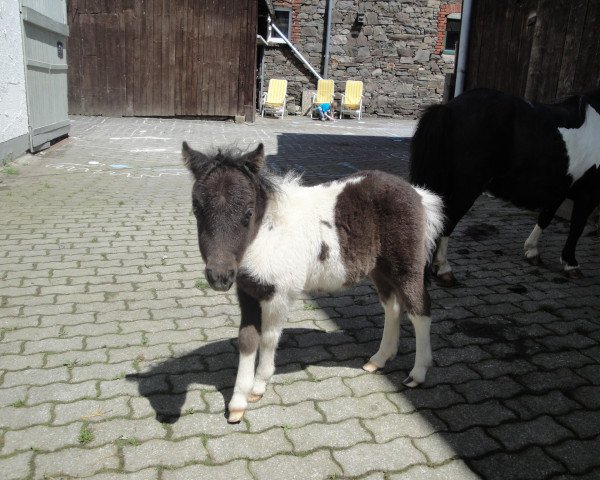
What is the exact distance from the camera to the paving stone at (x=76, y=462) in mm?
2510

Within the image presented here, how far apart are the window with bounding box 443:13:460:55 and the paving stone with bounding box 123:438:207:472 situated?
2210 cm

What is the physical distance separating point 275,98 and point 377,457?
62.3ft

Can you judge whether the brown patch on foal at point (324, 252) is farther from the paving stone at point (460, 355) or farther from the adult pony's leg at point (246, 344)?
the paving stone at point (460, 355)

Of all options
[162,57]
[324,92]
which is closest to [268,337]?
[162,57]

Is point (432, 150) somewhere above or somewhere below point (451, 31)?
below

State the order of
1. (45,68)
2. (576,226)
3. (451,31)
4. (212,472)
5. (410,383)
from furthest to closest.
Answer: (451,31), (45,68), (576,226), (410,383), (212,472)

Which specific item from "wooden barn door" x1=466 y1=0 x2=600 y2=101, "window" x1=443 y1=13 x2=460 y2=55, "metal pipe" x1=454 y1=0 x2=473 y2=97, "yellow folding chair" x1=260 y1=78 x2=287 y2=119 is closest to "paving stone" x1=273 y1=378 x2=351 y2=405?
"wooden barn door" x1=466 y1=0 x2=600 y2=101

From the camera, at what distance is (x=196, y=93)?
1783 cm

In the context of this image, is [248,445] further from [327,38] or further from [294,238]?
[327,38]

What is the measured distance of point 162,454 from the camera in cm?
266

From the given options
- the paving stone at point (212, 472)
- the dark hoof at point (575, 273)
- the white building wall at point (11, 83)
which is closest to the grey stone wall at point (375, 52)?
the white building wall at point (11, 83)

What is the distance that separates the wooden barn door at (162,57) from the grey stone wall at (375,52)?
4.21 meters

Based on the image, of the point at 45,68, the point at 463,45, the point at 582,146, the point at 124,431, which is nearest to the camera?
the point at 124,431

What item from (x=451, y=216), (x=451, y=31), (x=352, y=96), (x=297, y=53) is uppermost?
(x=451, y=31)
